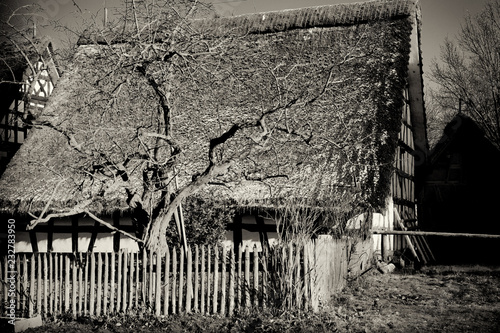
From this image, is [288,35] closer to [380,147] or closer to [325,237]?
[380,147]

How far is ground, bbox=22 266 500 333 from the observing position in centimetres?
664

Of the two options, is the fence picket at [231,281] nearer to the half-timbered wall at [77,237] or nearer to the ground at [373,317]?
the ground at [373,317]

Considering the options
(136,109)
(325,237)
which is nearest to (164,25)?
(325,237)

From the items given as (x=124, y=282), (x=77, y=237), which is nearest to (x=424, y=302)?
(x=124, y=282)

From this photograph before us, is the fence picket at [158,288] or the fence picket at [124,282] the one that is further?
the fence picket at [124,282]

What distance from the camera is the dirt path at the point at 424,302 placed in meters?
6.79

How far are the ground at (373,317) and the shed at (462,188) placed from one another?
695 cm

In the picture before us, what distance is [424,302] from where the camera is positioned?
8.30m

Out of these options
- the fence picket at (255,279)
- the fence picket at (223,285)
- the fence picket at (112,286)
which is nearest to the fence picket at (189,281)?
the fence picket at (223,285)

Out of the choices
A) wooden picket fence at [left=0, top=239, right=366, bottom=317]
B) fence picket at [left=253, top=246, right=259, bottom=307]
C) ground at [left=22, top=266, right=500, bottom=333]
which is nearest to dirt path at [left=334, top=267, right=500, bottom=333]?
ground at [left=22, top=266, right=500, bottom=333]

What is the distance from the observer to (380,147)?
11203 millimetres

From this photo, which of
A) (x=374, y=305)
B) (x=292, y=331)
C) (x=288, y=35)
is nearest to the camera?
(x=292, y=331)

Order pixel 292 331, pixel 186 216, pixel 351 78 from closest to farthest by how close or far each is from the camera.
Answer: pixel 292 331
pixel 186 216
pixel 351 78

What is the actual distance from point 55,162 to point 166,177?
6.50 meters
